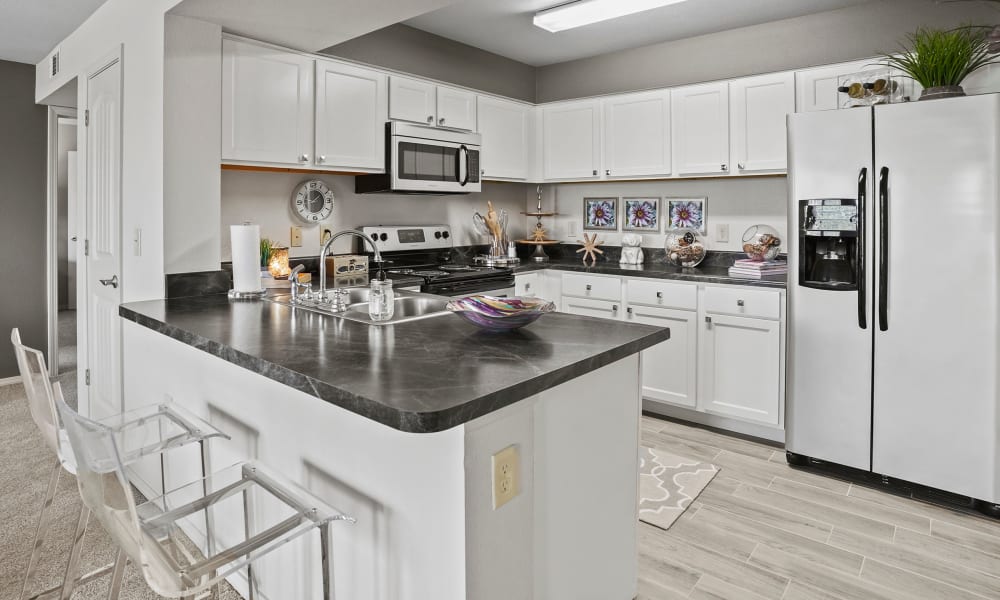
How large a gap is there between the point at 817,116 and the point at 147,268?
323 centimetres

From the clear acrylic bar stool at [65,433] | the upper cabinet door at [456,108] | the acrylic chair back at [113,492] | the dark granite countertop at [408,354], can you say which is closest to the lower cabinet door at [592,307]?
the upper cabinet door at [456,108]

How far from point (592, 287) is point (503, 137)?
4.31 ft

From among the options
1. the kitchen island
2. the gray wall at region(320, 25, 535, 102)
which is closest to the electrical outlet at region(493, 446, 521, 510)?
the kitchen island

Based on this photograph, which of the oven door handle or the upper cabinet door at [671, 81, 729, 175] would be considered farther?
the oven door handle

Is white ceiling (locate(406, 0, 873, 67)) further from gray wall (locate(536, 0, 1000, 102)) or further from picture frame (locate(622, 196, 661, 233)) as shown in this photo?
picture frame (locate(622, 196, 661, 233))

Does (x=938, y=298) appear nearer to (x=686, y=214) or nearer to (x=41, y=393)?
(x=686, y=214)

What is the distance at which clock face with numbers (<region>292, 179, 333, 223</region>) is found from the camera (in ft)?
11.9

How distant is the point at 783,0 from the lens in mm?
3516

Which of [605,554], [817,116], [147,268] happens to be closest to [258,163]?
[147,268]

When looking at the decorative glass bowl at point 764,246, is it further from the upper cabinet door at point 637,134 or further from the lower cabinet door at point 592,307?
the lower cabinet door at point 592,307

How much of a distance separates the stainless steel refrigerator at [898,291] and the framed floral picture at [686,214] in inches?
47.6

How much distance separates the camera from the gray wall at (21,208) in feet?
14.9

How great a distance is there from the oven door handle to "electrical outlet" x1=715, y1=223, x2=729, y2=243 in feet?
5.81

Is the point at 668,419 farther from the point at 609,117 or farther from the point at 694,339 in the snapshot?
the point at 609,117
